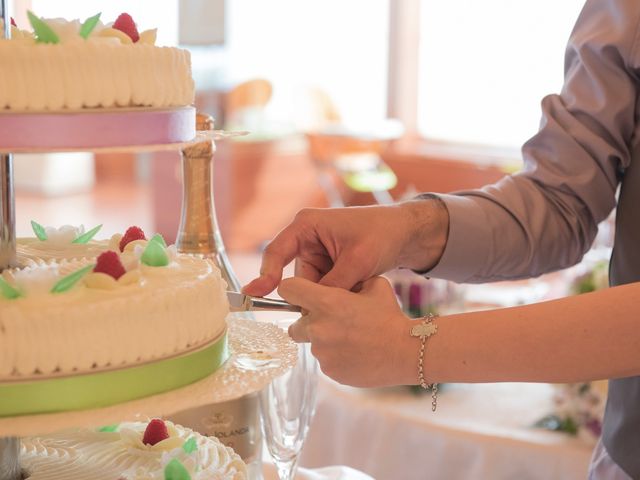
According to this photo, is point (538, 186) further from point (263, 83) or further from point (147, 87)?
point (263, 83)

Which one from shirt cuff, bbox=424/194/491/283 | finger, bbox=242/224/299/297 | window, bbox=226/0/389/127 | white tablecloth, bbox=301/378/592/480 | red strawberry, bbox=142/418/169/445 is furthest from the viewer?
window, bbox=226/0/389/127

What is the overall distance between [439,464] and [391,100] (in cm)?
690

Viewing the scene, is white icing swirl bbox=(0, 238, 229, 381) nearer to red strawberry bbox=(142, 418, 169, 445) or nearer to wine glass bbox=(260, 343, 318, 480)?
red strawberry bbox=(142, 418, 169, 445)

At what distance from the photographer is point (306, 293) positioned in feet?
4.61

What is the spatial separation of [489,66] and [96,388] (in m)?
7.36

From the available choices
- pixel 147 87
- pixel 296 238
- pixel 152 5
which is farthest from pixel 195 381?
pixel 152 5

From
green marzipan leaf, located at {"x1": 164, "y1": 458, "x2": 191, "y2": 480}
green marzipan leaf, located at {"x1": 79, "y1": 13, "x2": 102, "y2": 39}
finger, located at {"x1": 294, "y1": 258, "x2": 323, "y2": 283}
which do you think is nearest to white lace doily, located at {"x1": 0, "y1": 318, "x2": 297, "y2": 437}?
green marzipan leaf, located at {"x1": 164, "y1": 458, "x2": 191, "y2": 480}

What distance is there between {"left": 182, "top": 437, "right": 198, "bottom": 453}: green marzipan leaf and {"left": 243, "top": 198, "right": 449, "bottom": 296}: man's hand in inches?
11.9

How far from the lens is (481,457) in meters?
2.20

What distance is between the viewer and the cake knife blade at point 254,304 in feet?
4.64

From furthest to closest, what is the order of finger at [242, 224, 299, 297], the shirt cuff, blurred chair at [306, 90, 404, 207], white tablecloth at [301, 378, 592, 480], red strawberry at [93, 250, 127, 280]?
blurred chair at [306, 90, 404, 207]
white tablecloth at [301, 378, 592, 480]
the shirt cuff
finger at [242, 224, 299, 297]
red strawberry at [93, 250, 127, 280]

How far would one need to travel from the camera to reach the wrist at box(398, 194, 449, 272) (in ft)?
5.78

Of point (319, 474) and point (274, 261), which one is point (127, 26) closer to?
point (274, 261)

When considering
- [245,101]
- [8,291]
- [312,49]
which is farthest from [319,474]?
[312,49]
